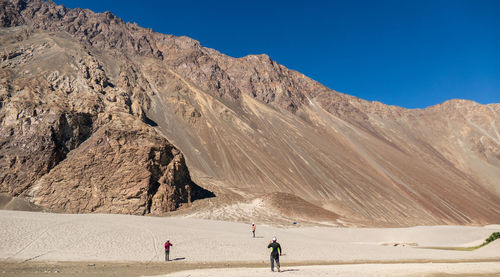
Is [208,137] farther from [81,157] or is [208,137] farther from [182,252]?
[182,252]

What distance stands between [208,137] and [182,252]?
157 feet

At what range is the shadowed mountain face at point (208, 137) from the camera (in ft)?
112

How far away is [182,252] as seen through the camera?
16000mm

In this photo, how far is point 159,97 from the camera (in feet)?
233

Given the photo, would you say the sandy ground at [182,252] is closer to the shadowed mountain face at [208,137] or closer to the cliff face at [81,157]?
the cliff face at [81,157]

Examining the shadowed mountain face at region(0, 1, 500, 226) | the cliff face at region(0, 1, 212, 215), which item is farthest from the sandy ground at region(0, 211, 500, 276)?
the shadowed mountain face at region(0, 1, 500, 226)

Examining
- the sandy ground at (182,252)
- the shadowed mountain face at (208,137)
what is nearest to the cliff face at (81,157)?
the shadowed mountain face at (208,137)

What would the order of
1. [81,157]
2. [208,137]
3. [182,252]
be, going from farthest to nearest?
[208,137], [81,157], [182,252]

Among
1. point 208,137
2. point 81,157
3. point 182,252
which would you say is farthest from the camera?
point 208,137

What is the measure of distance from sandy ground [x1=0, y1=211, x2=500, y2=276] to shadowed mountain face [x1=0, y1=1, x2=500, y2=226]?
13.6 metres

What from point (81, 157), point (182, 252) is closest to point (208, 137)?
point (81, 157)

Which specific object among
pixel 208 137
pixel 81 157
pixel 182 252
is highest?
pixel 208 137

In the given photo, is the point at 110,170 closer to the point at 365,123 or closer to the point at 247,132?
the point at 247,132

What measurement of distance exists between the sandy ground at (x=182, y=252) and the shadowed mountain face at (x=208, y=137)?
1358 centimetres
